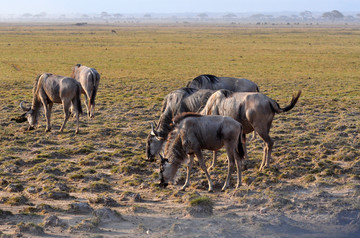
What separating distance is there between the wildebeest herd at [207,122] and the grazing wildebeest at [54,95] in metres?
0.03

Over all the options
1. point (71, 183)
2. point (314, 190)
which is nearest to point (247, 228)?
point (314, 190)

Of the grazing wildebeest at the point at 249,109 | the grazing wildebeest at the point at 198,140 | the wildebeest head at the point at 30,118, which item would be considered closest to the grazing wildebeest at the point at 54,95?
the wildebeest head at the point at 30,118

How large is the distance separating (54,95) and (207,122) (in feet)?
20.4

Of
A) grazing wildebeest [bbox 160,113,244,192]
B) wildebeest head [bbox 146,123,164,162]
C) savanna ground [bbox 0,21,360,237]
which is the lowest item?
savanna ground [bbox 0,21,360,237]

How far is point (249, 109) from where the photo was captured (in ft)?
33.4

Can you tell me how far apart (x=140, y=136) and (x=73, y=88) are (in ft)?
7.73

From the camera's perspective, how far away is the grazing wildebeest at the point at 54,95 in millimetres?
13578

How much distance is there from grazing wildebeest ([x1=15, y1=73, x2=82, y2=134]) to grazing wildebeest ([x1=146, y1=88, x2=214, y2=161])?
351cm

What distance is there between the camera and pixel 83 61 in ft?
120

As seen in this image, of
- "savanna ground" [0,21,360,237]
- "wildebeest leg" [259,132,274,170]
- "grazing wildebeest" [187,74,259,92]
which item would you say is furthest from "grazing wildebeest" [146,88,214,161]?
"grazing wildebeest" [187,74,259,92]

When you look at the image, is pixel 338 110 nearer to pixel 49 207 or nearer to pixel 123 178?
pixel 123 178

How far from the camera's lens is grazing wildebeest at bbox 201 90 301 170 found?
1018 centimetres

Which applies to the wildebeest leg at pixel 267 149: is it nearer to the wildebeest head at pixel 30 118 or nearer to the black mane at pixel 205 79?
the black mane at pixel 205 79

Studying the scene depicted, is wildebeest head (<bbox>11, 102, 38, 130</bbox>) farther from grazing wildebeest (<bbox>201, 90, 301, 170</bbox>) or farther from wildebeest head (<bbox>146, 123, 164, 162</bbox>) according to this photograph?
grazing wildebeest (<bbox>201, 90, 301, 170</bbox>)
